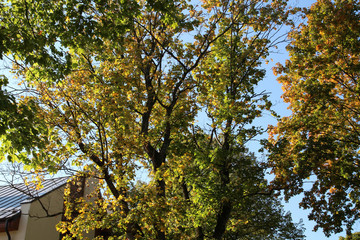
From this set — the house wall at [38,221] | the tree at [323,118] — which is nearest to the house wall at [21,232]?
the house wall at [38,221]

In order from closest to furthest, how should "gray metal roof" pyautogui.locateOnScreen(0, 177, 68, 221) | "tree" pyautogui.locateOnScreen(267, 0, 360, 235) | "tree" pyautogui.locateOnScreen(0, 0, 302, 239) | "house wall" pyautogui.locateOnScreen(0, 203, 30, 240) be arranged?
"tree" pyautogui.locateOnScreen(0, 0, 302, 239), "tree" pyautogui.locateOnScreen(267, 0, 360, 235), "house wall" pyautogui.locateOnScreen(0, 203, 30, 240), "gray metal roof" pyautogui.locateOnScreen(0, 177, 68, 221)

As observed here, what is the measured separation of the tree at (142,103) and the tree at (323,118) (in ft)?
3.89

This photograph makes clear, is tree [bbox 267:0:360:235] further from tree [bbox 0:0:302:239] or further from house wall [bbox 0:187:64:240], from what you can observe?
house wall [bbox 0:187:64:240]

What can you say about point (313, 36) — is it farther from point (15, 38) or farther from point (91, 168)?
point (15, 38)

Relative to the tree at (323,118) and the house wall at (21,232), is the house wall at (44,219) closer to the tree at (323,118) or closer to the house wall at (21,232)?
the house wall at (21,232)

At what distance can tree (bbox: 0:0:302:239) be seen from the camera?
7.51 meters

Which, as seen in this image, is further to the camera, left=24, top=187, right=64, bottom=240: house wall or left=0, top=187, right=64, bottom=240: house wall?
left=24, top=187, right=64, bottom=240: house wall

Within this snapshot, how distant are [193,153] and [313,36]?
21.8 ft

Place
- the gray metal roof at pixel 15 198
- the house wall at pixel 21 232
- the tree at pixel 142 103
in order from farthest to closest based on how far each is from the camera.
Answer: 1. the gray metal roof at pixel 15 198
2. the house wall at pixel 21 232
3. the tree at pixel 142 103

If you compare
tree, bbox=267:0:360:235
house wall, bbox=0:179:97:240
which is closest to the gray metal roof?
house wall, bbox=0:179:97:240

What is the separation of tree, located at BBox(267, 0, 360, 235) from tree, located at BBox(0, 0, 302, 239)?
119 centimetres

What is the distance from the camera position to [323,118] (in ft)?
40.7

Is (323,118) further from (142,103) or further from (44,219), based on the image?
(44,219)

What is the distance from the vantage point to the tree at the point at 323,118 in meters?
10.8
